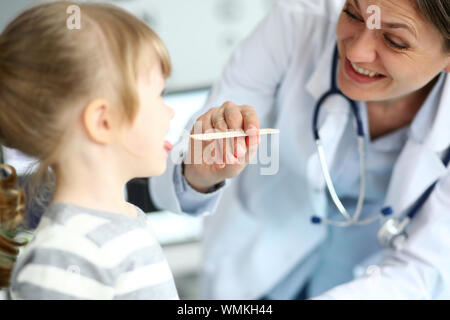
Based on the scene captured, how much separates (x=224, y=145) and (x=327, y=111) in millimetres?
341

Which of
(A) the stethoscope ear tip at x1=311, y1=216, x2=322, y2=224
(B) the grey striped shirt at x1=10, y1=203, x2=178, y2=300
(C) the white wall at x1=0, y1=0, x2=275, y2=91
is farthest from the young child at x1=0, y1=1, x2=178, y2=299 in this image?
(C) the white wall at x1=0, y1=0, x2=275, y2=91

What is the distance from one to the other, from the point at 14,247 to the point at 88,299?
0.20 meters

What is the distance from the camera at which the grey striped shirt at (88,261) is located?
54cm

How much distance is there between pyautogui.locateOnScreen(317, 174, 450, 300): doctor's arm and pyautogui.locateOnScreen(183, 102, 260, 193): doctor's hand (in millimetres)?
373

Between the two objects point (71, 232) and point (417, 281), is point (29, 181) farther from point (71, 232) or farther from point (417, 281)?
point (417, 281)

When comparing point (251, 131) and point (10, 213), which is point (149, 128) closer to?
point (251, 131)

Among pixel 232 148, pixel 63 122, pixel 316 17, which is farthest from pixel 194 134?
pixel 316 17

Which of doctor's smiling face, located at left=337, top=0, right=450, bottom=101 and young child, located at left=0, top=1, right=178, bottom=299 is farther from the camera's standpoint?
doctor's smiling face, located at left=337, top=0, right=450, bottom=101

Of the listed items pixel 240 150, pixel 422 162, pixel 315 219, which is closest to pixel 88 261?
pixel 240 150

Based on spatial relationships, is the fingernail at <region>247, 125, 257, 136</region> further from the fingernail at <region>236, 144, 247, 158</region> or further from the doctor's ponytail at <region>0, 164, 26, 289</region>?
the doctor's ponytail at <region>0, 164, 26, 289</region>

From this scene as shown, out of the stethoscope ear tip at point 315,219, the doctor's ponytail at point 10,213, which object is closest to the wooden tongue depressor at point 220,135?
the doctor's ponytail at point 10,213

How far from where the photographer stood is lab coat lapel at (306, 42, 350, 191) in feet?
3.25

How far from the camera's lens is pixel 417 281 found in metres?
0.95

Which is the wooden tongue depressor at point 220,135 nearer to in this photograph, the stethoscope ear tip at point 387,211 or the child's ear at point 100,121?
the child's ear at point 100,121
